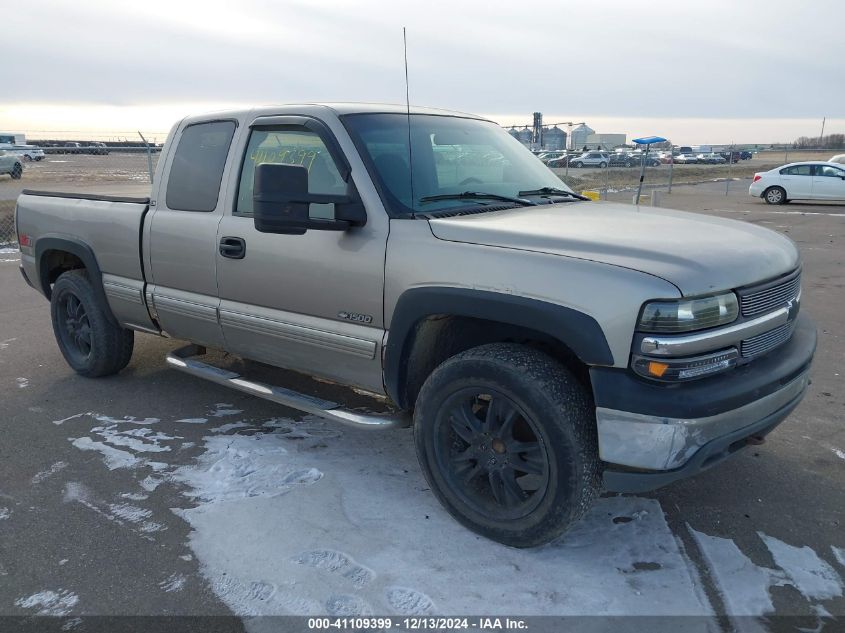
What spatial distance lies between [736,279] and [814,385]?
9.75ft

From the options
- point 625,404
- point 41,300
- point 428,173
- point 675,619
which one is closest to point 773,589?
point 675,619

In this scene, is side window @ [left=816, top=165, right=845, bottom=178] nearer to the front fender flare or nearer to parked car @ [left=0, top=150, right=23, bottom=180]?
the front fender flare

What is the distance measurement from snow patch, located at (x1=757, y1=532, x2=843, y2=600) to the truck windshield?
2.09 metres

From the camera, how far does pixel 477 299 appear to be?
122 inches

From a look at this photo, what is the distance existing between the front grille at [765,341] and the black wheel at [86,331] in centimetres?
431

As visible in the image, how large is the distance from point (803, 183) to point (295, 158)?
826 inches

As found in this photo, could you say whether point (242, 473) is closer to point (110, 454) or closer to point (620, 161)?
point (110, 454)

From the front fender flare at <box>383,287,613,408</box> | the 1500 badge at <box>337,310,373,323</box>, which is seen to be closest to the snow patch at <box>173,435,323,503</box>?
the front fender flare at <box>383,287,613,408</box>

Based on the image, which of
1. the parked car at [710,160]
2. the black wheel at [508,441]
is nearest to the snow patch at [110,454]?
the black wheel at [508,441]

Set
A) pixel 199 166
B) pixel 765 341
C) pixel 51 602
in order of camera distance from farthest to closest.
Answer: pixel 199 166
pixel 765 341
pixel 51 602

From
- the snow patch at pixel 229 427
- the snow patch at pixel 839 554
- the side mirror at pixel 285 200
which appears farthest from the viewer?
the snow patch at pixel 229 427

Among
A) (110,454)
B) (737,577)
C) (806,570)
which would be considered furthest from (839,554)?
(110,454)

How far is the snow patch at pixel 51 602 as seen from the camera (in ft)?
9.35

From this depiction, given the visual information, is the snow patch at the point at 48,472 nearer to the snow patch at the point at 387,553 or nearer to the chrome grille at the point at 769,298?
the snow patch at the point at 387,553
